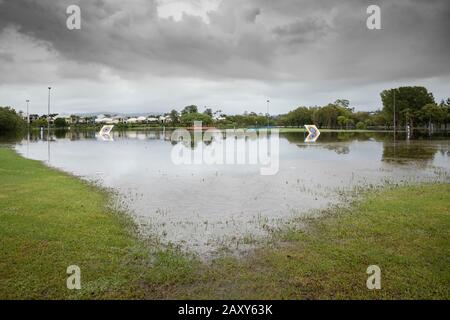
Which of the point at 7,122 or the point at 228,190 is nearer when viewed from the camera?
the point at 228,190

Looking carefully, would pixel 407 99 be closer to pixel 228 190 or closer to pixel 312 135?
pixel 312 135

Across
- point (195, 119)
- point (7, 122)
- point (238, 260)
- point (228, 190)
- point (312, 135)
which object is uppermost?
point (195, 119)

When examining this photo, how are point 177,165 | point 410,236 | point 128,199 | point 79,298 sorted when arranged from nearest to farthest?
point 79,298 → point 410,236 → point 128,199 → point 177,165

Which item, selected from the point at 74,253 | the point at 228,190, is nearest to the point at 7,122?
the point at 228,190

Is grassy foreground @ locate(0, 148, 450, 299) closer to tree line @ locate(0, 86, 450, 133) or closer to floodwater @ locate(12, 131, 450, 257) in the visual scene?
floodwater @ locate(12, 131, 450, 257)

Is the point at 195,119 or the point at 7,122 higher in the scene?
the point at 195,119

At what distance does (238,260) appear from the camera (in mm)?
7969

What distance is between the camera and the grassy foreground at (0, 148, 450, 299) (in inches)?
255

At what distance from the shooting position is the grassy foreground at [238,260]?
648cm

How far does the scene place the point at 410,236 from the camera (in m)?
9.25

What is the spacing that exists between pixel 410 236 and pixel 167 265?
643 centimetres
